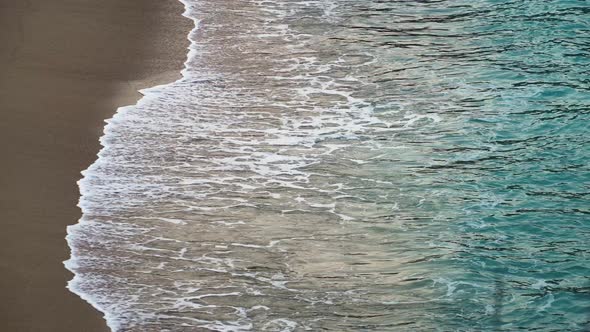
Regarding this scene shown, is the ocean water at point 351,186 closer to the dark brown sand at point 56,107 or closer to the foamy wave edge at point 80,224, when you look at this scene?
the foamy wave edge at point 80,224

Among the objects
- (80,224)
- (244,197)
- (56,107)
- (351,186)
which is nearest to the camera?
(80,224)

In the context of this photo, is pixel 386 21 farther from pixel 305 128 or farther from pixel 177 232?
pixel 177 232

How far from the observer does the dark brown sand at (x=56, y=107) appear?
7.87 m

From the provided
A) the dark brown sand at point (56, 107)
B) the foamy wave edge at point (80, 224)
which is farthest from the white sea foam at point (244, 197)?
the dark brown sand at point (56, 107)

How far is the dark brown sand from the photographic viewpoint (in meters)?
7.87

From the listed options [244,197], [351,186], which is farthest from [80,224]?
[351,186]

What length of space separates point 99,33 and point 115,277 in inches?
277

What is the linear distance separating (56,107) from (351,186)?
12.9 feet

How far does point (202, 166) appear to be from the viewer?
1045 centimetres

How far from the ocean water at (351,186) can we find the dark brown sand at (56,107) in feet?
0.83

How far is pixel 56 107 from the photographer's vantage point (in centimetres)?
1160

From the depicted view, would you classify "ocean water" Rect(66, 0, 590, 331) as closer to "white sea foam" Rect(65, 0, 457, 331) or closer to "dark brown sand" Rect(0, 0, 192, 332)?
"white sea foam" Rect(65, 0, 457, 331)

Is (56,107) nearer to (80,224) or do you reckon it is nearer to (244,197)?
(80,224)

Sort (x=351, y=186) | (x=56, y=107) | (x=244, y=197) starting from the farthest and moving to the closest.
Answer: (x=56, y=107)
(x=351, y=186)
(x=244, y=197)
